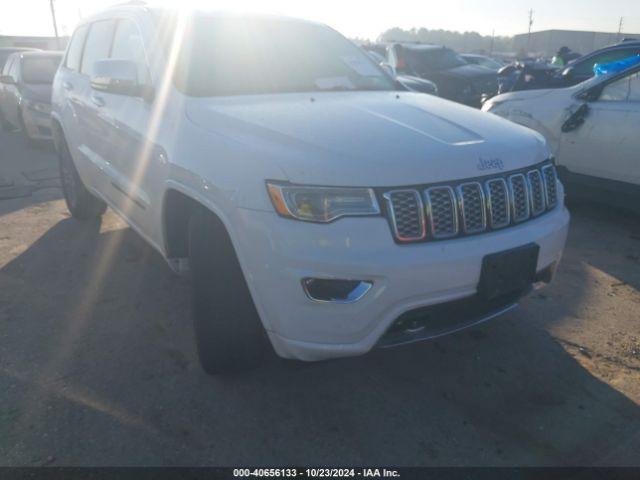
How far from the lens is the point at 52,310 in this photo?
3525 mm

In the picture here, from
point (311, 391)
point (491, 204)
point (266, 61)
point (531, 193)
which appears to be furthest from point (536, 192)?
point (266, 61)

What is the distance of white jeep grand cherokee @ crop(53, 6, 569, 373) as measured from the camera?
2119mm

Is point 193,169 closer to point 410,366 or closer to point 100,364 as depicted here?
point 100,364

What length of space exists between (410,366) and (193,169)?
1505mm

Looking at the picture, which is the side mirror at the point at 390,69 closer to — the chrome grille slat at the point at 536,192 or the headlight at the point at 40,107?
the chrome grille slat at the point at 536,192

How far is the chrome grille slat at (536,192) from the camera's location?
2.59 meters

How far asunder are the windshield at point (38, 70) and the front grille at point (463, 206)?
9.65m

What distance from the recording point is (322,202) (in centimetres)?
212

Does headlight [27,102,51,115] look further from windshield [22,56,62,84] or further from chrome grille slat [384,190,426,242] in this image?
chrome grille slat [384,190,426,242]

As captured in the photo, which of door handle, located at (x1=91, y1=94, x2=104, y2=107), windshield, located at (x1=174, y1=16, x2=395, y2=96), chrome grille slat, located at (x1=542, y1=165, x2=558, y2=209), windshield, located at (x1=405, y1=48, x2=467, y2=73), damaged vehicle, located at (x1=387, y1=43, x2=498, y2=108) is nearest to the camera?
chrome grille slat, located at (x1=542, y1=165, x2=558, y2=209)

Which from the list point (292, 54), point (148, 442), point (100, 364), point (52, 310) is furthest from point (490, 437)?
point (52, 310)

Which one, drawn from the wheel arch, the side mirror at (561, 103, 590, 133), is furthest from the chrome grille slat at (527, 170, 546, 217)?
the side mirror at (561, 103, 590, 133)

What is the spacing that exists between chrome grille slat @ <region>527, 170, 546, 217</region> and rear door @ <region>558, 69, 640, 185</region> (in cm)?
256

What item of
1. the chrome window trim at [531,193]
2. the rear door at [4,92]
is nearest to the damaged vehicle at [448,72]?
the rear door at [4,92]
